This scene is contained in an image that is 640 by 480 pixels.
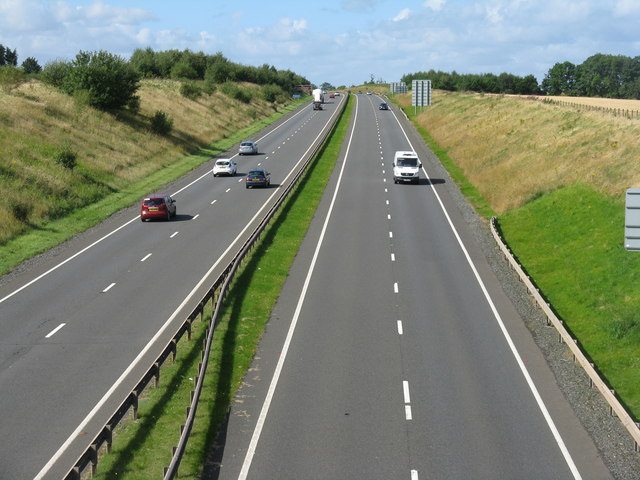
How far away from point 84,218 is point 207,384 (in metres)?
27.2

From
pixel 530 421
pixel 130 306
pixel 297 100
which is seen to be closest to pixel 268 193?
pixel 130 306

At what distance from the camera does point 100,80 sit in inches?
2921

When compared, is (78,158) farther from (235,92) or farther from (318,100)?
(318,100)

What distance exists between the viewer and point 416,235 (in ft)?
128

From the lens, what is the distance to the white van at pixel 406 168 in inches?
2202

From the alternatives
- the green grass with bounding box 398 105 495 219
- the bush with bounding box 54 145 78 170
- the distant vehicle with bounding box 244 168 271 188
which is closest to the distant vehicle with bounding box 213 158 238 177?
the distant vehicle with bounding box 244 168 271 188

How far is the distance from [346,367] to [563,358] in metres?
6.31

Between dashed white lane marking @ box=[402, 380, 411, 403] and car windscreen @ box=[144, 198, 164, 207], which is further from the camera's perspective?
car windscreen @ box=[144, 198, 164, 207]

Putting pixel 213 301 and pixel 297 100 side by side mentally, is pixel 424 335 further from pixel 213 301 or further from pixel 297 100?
pixel 297 100

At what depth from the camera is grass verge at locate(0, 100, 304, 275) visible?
36.0 meters

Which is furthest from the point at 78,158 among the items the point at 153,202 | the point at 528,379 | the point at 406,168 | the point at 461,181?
the point at 528,379

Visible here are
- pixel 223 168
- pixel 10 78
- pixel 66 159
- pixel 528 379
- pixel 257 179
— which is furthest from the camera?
pixel 10 78

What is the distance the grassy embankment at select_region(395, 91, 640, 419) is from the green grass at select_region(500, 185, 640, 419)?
0.13ft

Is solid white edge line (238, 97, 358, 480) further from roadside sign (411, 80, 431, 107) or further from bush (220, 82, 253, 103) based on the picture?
bush (220, 82, 253, 103)
